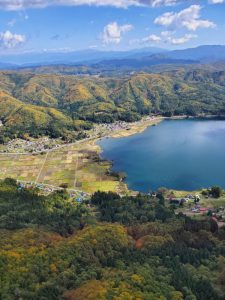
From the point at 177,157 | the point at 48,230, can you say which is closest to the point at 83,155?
the point at 177,157

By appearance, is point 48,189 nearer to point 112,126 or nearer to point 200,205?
point 200,205

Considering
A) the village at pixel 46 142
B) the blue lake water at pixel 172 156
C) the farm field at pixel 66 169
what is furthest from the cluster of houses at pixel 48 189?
the village at pixel 46 142

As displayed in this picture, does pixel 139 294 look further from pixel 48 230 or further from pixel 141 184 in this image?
pixel 141 184

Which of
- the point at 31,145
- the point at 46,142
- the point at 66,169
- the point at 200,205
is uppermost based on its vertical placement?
the point at 46,142

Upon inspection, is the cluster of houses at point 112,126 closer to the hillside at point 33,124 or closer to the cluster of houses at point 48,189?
the hillside at point 33,124

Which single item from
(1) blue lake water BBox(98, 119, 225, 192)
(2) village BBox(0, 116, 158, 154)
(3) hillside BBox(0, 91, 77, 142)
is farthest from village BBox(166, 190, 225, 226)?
(3) hillside BBox(0, 91, 77, 142)

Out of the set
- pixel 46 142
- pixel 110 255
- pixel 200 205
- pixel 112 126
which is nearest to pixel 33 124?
pixel 46 142

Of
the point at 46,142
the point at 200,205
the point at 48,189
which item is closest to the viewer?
the point at 200,205
